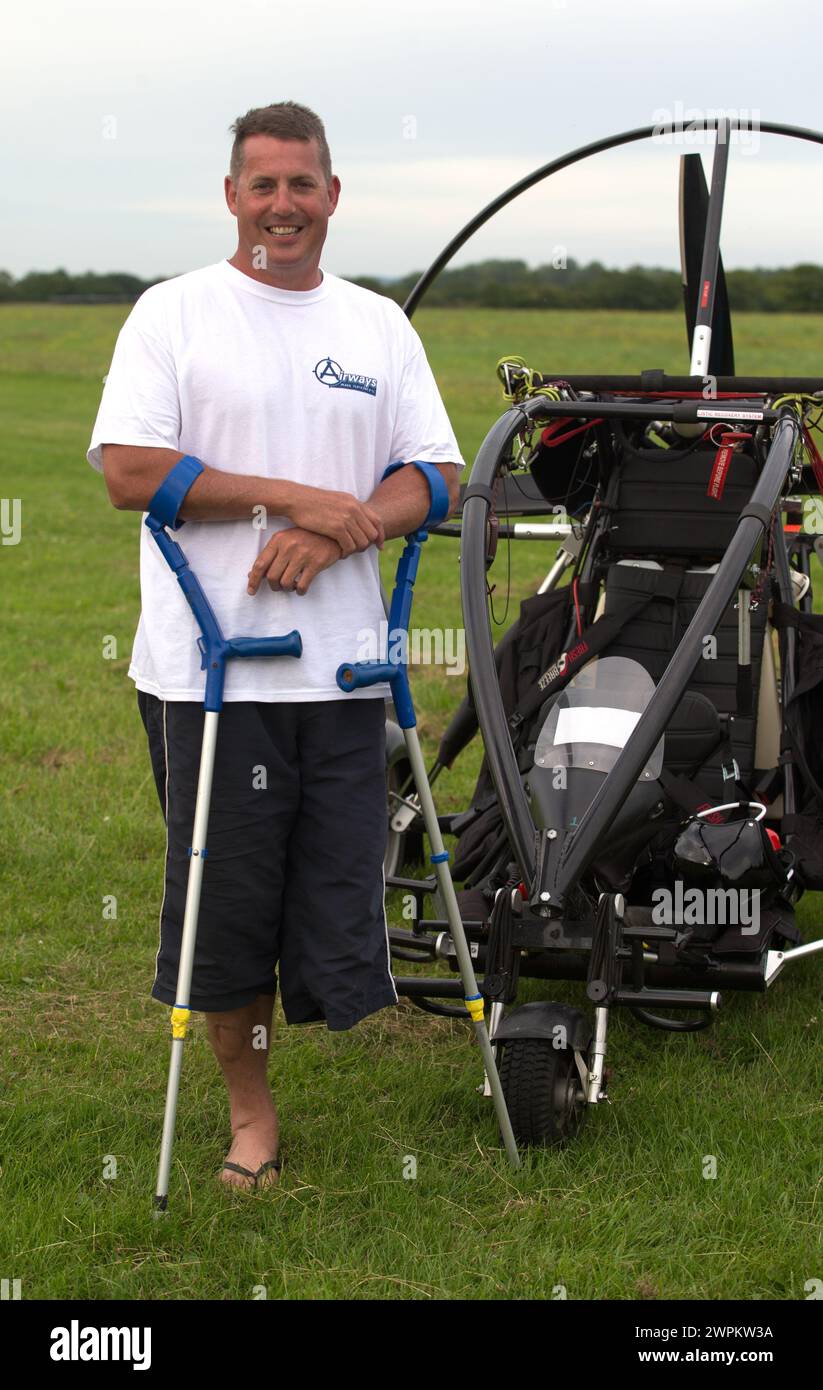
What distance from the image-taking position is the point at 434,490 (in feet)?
13.2

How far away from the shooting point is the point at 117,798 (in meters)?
7.36

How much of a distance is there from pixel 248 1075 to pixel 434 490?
161 centimetres

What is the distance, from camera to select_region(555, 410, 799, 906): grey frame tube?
4.16 m

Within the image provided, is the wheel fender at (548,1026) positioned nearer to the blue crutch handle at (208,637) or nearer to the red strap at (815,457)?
the blue crutch handle at (208,637)

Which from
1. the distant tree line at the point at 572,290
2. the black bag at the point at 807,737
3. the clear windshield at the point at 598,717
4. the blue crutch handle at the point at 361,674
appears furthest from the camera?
→ the distant tree line at the point at 572,290

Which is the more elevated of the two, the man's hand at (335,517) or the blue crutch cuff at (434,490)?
the blue crutch cuff at (434,490)

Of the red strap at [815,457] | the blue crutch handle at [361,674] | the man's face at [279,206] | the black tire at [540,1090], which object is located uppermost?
the man's face at [279,206]

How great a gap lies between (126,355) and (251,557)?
1.83 feet

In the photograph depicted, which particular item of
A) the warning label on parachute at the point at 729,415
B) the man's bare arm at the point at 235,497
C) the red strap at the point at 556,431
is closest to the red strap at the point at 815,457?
the warning label on parachute at the point at 729,415

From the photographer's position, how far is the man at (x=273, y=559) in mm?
3736

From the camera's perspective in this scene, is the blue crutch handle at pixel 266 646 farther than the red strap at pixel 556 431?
No

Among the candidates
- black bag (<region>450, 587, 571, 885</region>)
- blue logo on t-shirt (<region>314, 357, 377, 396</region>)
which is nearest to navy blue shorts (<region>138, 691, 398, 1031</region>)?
blue logo on t-shirt (<region>314, 357, 377, 396</region>)

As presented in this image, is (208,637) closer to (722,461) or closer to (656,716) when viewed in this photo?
(656,716)
